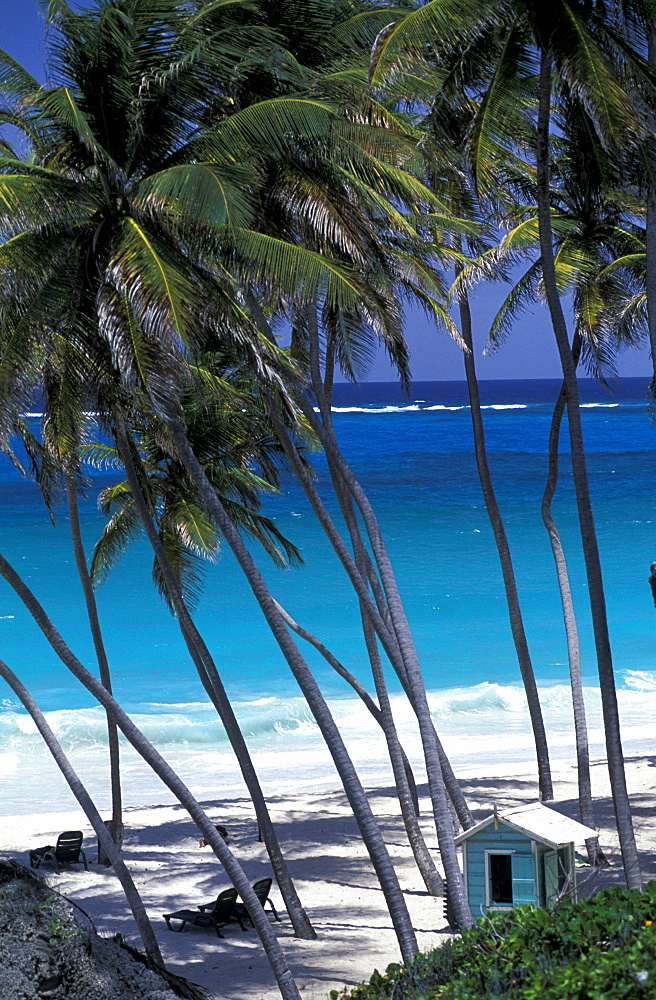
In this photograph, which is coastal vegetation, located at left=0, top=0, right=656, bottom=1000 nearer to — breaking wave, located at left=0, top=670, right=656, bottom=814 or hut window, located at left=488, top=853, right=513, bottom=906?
hut window, located at left=488, top=853, right=513, bottom=906

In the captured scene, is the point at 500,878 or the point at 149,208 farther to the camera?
the point at 500,878

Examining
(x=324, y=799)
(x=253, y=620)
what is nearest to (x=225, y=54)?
(x=324, y=799)

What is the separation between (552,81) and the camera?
34.3ft

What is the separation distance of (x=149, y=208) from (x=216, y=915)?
27.3 feet

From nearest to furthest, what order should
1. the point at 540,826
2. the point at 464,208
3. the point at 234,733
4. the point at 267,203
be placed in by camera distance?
the point at 540,826, the point at 267,203, the point at 234,733, the point at 464,208

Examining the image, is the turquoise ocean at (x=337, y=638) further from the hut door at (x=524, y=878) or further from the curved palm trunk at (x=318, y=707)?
the hut door at (x=524, y=878)

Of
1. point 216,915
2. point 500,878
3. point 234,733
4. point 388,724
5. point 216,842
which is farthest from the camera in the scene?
point 216,915

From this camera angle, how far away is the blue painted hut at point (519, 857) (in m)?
8.92

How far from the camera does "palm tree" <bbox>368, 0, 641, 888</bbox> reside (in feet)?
28.5

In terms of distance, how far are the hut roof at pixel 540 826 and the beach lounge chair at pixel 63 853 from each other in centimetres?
766

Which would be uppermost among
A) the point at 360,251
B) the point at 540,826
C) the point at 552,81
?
the point at 552,81

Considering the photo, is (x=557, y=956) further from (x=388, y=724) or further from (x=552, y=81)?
(x=552, y=81)

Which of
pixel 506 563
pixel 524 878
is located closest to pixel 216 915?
pixel 524 878

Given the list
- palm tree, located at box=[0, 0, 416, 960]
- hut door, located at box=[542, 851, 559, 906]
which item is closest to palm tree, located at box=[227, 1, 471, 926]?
palm tree, located at box=[0, 0, 416, 960]
